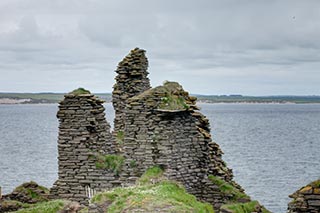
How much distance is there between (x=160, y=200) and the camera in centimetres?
1773

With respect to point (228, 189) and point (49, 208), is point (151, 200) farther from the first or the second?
point (228, 189)

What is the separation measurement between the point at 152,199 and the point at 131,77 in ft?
40.0

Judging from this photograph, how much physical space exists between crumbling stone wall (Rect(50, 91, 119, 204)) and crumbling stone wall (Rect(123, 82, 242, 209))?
145 cm

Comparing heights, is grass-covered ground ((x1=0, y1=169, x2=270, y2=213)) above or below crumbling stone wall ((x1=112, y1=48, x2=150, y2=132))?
below

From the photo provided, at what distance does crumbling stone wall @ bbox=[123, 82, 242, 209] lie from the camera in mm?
23312

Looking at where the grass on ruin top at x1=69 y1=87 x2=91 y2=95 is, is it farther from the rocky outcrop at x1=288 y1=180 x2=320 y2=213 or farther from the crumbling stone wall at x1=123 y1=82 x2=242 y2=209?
the rocky outcrop at x1=288 y1=180 x2=320 y2=213

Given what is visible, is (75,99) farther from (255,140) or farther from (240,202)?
(255,140)

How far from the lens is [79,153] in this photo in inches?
989

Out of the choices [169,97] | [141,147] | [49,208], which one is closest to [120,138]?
[141,147]

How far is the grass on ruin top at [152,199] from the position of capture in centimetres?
1730

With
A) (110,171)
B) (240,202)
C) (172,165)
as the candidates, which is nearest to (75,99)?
(110,171)

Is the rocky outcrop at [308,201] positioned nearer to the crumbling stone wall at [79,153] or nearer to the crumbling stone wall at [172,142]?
the crumbling stone wall at [172,142]

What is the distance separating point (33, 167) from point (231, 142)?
42691 mm

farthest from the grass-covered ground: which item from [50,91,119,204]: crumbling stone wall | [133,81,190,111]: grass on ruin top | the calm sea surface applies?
the calm sea surface
